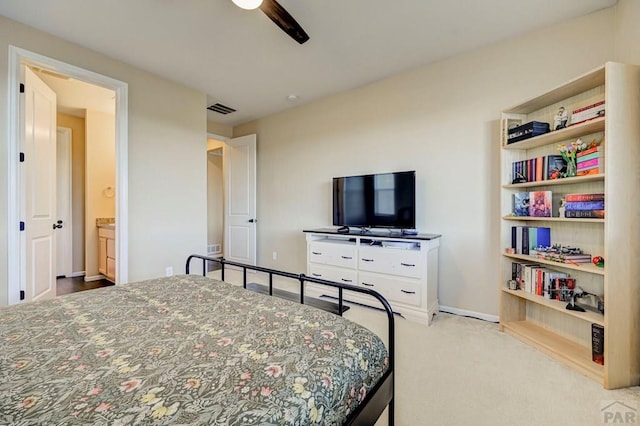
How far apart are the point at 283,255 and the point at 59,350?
3.58 m

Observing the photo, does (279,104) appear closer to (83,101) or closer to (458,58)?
(458,58)

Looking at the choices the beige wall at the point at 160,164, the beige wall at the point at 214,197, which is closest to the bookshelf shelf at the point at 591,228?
the beige wall at the point at 160,164

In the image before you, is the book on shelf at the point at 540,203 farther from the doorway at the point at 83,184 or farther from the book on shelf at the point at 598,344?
the doorway at the point at 83,184

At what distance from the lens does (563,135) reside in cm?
215

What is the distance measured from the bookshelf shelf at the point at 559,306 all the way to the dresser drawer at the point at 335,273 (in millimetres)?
1449

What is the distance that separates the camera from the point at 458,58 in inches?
113

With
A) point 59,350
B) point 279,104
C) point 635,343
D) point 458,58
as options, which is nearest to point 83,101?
point 279,104

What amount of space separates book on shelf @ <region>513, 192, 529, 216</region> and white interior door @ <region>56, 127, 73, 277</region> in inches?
242

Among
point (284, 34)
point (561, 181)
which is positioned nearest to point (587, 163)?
point (561, 181)

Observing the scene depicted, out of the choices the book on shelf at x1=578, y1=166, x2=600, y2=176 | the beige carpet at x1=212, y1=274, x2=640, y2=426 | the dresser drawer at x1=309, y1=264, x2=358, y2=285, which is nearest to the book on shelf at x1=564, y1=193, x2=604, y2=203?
the book on shelf at x1=578, y1=166, x2=600, y2=176

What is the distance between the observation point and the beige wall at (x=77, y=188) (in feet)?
14.9

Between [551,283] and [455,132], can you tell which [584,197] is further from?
[455,132]

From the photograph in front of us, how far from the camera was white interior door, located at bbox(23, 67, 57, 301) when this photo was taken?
253cm

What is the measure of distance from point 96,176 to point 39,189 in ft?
6.21
